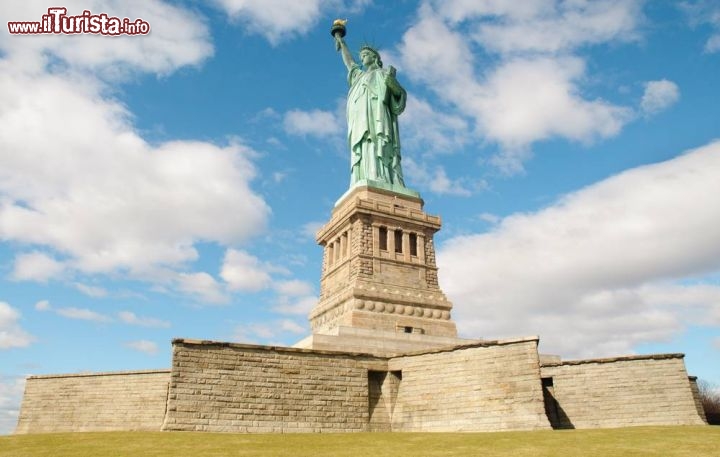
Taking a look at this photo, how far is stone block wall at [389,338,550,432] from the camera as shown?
19016mm

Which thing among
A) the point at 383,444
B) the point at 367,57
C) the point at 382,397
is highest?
the point at 367,57

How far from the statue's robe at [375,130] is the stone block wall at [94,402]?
19480 mm

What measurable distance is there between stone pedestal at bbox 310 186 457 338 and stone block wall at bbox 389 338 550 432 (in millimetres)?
6770

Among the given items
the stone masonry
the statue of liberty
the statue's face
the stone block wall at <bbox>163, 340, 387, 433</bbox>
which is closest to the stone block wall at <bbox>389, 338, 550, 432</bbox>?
the stone masonry

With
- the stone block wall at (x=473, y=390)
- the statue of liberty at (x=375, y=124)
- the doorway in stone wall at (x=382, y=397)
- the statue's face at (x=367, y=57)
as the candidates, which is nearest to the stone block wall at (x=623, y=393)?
the stone block wall at (x=473, y=390)

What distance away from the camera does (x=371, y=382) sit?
75.4ft

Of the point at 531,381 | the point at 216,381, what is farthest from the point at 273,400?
the point at 531,381

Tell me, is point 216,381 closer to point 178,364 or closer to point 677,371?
point 178,364

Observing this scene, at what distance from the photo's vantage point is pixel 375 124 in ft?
125

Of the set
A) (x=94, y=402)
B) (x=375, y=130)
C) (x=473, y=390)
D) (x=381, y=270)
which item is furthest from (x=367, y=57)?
(x=94, y=402)

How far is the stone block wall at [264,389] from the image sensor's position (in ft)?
64.2

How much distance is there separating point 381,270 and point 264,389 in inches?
529

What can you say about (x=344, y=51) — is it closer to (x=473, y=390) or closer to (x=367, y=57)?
(x=367, y=57)

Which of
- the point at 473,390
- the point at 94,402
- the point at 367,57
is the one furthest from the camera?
the point at 367,57
